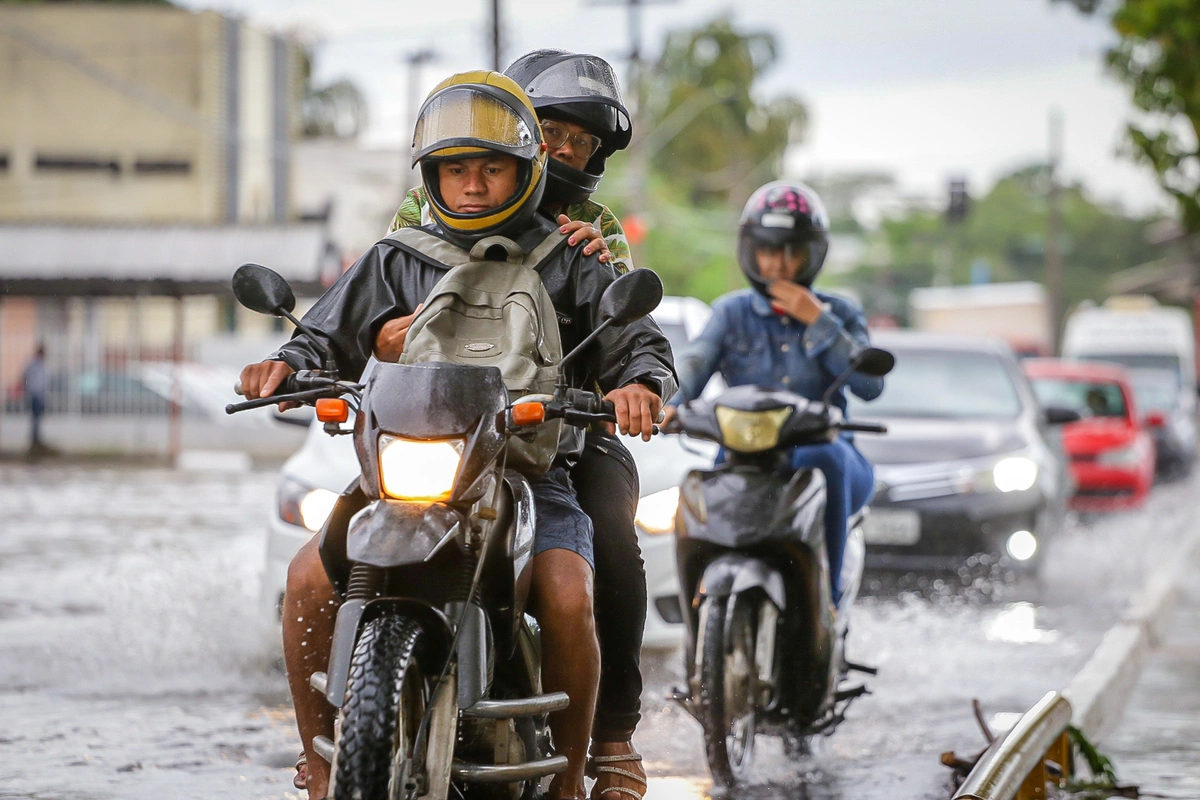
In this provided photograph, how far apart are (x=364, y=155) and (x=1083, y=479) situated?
50.7 m

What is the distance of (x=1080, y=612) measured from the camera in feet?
35.0

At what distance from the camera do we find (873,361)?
5.59 m

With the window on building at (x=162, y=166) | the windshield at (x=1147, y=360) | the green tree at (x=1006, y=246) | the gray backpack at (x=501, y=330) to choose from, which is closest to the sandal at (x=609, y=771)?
the gray backpack at (x=501, y=330)

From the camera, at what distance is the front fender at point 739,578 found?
219 inches

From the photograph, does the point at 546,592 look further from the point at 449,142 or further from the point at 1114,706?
the point at 1114,706

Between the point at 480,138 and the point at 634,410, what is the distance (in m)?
0.67

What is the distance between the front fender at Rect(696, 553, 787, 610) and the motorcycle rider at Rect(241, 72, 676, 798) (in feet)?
5.01

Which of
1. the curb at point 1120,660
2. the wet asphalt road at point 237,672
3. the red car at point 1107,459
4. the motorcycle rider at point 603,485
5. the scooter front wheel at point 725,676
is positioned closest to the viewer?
the motorcycle rider at point 603,485

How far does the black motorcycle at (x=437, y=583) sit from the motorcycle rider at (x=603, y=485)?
39cm

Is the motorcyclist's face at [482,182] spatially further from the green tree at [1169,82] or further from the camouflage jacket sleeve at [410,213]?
the green tree at [1169,82]

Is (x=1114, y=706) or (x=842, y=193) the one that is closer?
(x=1114, y=706)

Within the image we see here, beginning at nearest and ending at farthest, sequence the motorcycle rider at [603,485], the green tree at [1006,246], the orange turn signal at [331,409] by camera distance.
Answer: the orange turn signal at [331,409]
the motorcycle rider at [603,485]
the green tree at [1006,246]

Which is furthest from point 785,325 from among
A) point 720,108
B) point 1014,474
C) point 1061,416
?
point 720,108

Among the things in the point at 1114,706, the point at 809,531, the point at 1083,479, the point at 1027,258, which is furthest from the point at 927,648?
the point at 1027,258
